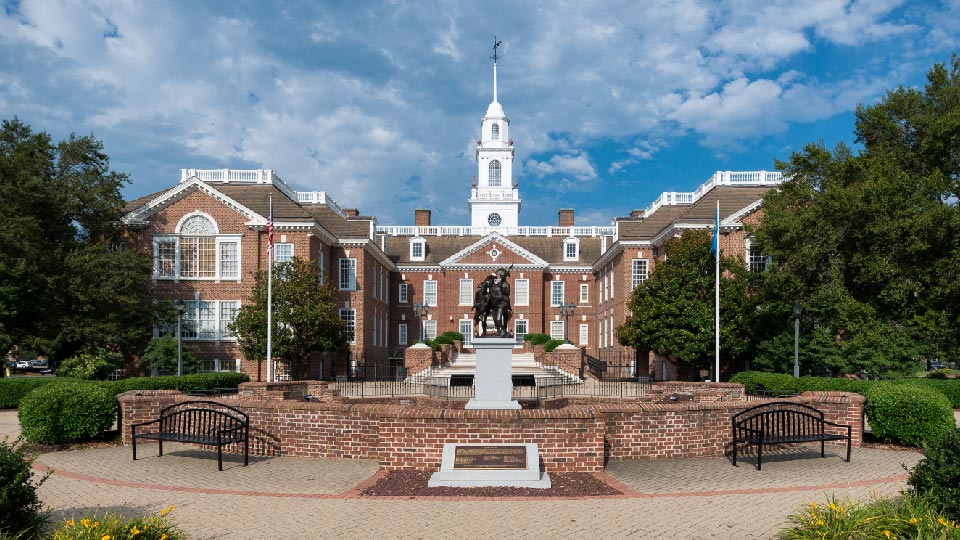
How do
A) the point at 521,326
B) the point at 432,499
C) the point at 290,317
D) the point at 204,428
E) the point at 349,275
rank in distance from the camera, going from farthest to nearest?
the point at 521,326 < the point at 349,275 < the point at 290,317 < the point at 204,428 < the point at 432,499

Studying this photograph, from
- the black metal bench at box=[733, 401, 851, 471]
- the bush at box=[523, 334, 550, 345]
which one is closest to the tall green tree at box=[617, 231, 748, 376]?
the black metal bench at box=[733, 401, 851, 471]

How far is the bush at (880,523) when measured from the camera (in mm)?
6077

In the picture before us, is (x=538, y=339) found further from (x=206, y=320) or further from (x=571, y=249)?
(x=206, y=320)

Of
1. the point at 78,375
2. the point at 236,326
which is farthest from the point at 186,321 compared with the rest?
the point at 78,375

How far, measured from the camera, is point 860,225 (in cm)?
2697

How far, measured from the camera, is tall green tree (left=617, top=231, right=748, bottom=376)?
29.9m

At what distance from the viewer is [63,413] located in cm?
1355

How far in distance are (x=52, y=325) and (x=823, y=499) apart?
3399 centimetres

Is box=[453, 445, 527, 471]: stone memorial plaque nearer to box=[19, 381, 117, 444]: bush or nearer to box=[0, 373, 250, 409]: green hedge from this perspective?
box=[19, 381, 117, 444]: bush

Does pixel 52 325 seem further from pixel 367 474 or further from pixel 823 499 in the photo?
pixel 823 499

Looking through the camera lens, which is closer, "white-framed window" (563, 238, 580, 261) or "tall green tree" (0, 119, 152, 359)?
"tall green tree" (0, 119, 152, 359)

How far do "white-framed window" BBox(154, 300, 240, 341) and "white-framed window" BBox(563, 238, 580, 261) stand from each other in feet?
98.3

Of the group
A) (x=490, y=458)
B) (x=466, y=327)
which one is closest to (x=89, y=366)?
(x=490, y=458)

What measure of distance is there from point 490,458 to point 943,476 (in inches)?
223
